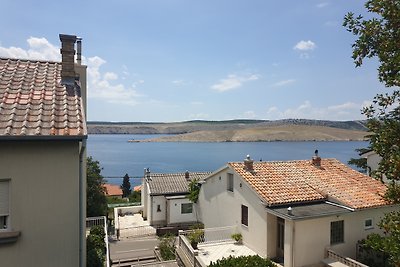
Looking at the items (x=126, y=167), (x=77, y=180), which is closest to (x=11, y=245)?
(x=77, y=180)

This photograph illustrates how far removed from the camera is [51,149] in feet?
20.4

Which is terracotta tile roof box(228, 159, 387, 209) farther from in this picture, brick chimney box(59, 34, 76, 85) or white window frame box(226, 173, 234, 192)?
brick chimney box(59, 34, 76, 85)

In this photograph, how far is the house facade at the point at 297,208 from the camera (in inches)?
560

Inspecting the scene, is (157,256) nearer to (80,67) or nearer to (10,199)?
(80,67)

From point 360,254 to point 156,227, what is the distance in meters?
16.9

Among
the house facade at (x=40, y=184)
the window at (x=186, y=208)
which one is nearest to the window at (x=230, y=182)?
the window at (x=186, y=208)

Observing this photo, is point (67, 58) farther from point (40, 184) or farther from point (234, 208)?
point (234, 208)

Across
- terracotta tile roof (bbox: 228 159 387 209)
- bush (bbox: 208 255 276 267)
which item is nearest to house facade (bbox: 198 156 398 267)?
terracotta tile roof (bbox: 228 159 387 209)

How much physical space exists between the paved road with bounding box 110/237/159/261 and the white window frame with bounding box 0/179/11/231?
583 inches

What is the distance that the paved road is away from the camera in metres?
20.3

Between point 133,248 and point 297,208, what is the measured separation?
12.7 meters

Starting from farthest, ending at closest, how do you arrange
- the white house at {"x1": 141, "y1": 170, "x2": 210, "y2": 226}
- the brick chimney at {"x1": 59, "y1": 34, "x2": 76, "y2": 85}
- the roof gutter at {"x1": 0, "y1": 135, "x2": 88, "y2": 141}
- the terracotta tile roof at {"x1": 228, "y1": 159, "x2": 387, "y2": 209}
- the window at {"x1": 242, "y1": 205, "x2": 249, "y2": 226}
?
the white house at {"x1": 141, "y1": 170, "x2": 210, "y2": 226}, the window at {"x1": 242, "y1": 205, "x2": 249, "y2": 226}, the terracotta tile roof at {"x1": 228, "y1": 159, "x2": 387, "y2": 209}, the brick chimney at {"x1": 59, "y1": 34, "x2": 76, "y2": 85}, the roof gutter at {"x1": 0, "y1": 135, "x2": 88, "y2": 141}

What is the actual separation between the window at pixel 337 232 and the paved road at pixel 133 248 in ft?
37.7

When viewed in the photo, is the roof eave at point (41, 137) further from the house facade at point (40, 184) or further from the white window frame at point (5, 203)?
the white window frame at point (5, 203)
